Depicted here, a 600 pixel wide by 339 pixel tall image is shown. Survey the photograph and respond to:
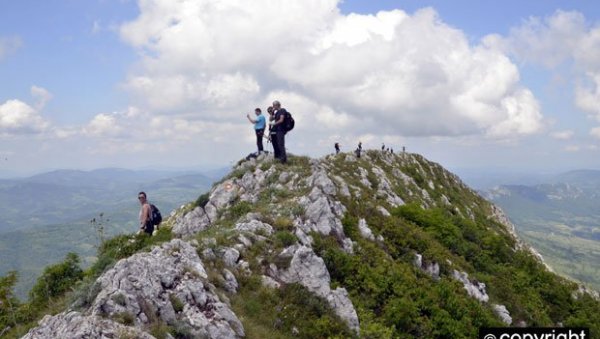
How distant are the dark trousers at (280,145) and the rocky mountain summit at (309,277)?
808mm

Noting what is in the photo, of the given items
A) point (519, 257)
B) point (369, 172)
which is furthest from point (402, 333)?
point (369, 172)

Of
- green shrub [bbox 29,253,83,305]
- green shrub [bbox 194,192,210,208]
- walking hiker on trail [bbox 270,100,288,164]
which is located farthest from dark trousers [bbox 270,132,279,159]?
green shrub [bbox 29,253,83,305]

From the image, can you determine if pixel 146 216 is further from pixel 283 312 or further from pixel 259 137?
pixel 259 137

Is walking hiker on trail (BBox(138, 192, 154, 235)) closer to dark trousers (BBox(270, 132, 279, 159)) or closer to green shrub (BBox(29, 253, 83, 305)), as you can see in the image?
green shrub (BBox(29, 253, 83, 305))

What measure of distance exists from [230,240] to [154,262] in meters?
4.24

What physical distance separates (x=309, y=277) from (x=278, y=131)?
47.2ft

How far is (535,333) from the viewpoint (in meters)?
21.0

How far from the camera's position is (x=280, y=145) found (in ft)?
101

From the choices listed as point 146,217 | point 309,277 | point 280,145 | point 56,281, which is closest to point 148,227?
point 146,217

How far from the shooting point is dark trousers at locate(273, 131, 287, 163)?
1165 inches

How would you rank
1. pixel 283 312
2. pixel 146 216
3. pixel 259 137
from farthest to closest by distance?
pixel 259 137 → pixel 146 216 → pixel 283 312

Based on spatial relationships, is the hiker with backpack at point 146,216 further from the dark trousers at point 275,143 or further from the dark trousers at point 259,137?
the dark trousers at point 259,137

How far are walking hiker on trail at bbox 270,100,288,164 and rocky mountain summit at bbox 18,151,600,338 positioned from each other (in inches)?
34.8

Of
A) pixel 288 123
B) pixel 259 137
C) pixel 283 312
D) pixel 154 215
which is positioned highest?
pixel 288 123
